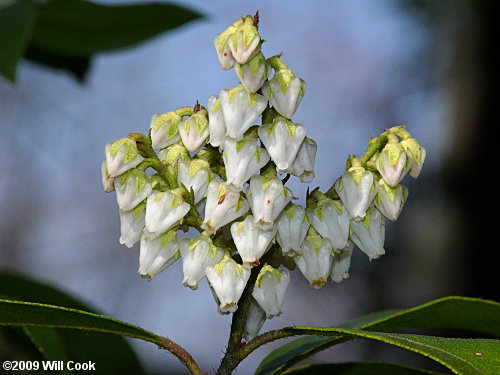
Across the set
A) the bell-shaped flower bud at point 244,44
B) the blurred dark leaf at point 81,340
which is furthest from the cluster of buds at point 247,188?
the blurred dark leaf at point 81,340

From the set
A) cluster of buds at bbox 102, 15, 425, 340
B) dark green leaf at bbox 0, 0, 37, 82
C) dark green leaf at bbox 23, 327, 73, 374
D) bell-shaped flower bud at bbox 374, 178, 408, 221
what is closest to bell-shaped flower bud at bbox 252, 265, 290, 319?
cluster of buds at bbox 102, 15, 425, 340

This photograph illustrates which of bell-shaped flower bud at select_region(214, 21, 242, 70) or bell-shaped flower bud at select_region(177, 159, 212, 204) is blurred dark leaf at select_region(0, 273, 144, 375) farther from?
bell-shaped flower bud at select_region(214, 21, 242, 70)

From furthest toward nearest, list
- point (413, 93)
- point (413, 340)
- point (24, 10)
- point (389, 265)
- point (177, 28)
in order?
point (413, 93), point (389, 265), point (177, 28), point (24, 10), point (413, 340)

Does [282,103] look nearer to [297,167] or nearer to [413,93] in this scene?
[297,167]

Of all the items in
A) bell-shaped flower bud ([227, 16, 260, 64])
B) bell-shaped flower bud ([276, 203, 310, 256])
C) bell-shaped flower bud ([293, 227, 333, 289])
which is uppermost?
bell-shaped flower bud ([227, 16, 260, 64])

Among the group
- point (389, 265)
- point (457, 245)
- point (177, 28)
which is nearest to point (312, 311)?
Result: point (389, 265)

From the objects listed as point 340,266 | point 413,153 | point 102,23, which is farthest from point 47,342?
point 102,23

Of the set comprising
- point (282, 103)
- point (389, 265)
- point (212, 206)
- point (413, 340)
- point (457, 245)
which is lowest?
point (413, 340)
